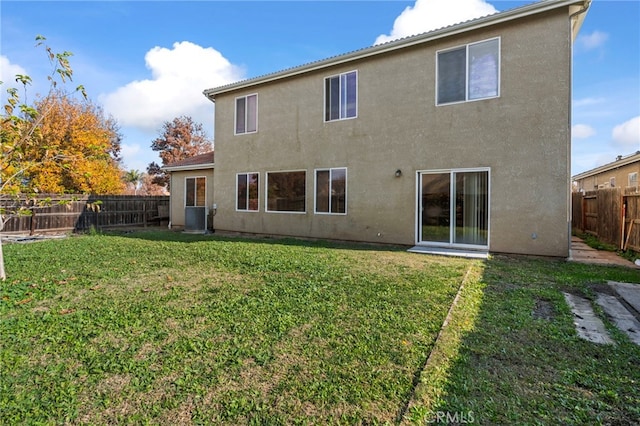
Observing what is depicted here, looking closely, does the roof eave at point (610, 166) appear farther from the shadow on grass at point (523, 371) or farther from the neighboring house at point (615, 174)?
the shadow on grass at point (523, 371)

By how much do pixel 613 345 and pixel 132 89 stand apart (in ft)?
87.7

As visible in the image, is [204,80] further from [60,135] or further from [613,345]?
[613,345]

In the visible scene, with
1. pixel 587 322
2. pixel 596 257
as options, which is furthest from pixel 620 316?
pixel 596 257

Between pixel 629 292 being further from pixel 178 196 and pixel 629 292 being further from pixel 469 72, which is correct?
pixel 178 196

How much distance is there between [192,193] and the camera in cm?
1470

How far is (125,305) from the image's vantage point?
4.29m

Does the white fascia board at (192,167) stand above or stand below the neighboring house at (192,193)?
above

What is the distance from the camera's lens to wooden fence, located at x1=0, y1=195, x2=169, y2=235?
41.8ft

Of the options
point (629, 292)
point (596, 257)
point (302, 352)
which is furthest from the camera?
point (596, 257)

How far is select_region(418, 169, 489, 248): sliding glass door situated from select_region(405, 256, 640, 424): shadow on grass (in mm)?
3961

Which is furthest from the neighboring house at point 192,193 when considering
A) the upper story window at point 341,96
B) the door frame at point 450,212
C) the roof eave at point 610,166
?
the roof eave at point 610,166

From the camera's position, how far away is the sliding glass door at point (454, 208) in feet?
26.7

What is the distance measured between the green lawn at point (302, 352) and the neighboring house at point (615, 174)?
1344cm

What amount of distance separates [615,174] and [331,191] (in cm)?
1762
